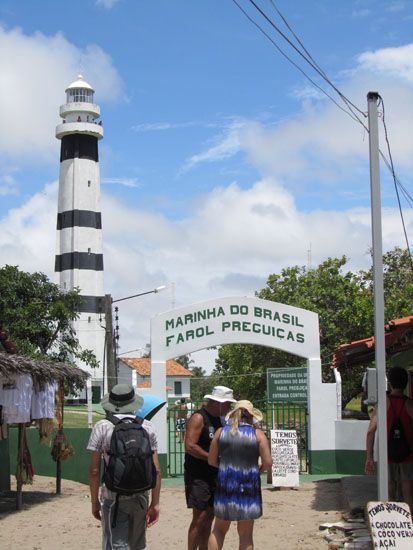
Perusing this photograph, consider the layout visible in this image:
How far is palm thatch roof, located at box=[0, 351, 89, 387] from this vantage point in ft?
37.0

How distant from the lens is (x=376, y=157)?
7.42m

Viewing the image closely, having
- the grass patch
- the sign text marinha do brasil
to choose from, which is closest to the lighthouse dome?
the grass patch

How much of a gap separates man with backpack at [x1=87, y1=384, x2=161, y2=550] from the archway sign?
1034cm

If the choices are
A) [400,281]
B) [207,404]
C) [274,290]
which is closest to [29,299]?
[274,290]

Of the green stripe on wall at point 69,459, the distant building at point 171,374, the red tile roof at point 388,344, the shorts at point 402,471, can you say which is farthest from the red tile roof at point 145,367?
the shorts at point 402,471

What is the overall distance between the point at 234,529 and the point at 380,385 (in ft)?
14.7

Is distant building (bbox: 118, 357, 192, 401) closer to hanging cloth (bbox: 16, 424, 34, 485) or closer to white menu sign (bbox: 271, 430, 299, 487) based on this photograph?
white menu sign (bbox: 271, 430, 299, 487)

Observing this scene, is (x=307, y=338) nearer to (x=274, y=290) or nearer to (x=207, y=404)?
(x=207, y=404)

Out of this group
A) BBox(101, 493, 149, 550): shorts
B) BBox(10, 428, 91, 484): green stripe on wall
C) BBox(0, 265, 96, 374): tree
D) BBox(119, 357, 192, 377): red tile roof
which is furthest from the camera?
BBox(119, 357, 192, 377): red tile roof

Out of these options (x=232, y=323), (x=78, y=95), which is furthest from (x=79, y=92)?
(x=232, y=323)

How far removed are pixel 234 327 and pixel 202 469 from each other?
9.36 metres

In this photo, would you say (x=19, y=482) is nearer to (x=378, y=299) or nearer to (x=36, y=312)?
(x=378, y=299)

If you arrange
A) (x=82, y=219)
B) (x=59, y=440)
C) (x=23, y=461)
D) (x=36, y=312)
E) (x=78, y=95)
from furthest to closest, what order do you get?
(x=78, y=95) → (x=82, y=219) → (x=36, y=312) → (x=59, y=440) → (x=23, y=461)

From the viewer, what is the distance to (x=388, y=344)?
11062 millimetres
